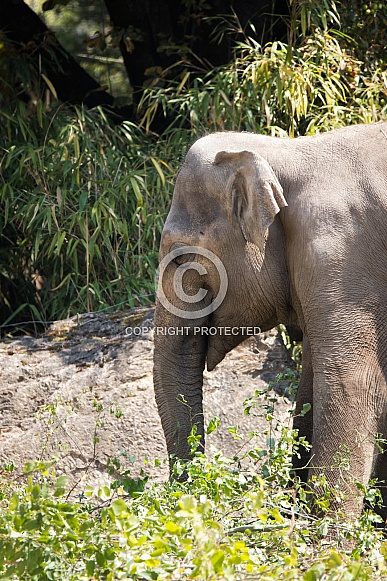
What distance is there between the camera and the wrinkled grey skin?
3.26 metres

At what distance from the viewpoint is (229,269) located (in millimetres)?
3668

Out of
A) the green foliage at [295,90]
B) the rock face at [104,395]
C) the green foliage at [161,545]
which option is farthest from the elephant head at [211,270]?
the green foliage at [295,90]

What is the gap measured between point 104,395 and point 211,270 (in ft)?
5.22

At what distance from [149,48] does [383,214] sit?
479cm

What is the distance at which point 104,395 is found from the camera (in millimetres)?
5062

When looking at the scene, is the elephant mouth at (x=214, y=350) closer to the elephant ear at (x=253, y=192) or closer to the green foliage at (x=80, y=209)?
the elephant ear at (x=253, y=192)

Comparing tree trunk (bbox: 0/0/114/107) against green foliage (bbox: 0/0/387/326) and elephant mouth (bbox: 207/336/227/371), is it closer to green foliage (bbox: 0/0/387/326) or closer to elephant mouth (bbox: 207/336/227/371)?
green foliage (bbox: 0/0/387/326)

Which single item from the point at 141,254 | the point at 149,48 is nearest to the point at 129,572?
the point at 141,254

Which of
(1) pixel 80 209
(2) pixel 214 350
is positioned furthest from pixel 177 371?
(1) pixel 80 209

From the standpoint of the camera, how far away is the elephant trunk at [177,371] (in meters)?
3.76
